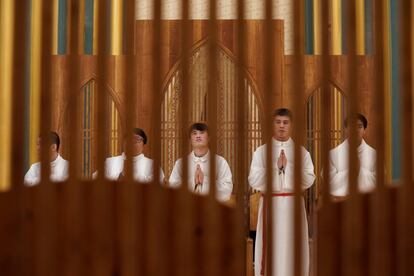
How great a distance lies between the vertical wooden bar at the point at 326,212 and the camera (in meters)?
1.38

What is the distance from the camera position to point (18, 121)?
1.41 metres

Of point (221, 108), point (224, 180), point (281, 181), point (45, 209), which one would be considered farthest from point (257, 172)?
point (45, 209)

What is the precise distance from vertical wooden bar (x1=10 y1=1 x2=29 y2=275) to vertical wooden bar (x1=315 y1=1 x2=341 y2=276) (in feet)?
2.15

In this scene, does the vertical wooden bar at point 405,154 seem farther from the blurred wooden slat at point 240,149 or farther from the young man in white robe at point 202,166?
the young man in white robe at point 202,166

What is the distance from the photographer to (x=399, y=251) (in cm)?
139

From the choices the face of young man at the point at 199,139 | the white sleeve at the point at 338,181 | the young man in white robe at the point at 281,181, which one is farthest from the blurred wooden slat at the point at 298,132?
the face of young man at the point at 199,139

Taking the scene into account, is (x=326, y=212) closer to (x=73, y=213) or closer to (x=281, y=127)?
(x=73, y=213)

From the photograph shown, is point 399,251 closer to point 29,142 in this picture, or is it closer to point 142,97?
point 142,97

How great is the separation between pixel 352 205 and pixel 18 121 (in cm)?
77

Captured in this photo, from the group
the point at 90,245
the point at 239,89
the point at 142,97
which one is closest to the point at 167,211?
the point at 90,245

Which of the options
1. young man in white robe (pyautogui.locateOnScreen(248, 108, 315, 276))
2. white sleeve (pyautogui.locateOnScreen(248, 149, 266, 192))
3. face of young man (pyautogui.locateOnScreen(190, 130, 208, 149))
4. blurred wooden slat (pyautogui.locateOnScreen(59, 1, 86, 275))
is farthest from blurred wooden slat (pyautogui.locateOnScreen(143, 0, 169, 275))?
face of young man (pyautogui.locateOnScreen(190, 130, 208, 149))

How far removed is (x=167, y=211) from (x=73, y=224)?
21cm

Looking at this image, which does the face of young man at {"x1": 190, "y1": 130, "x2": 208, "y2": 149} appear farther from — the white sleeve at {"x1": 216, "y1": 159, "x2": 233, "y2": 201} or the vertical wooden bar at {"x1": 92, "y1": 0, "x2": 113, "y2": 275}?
the vertical wooden bar at {"x1": 92, "y1": 0, "x2": 113, "y2": 275}

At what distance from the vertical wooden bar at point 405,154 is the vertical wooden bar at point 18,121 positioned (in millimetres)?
835
